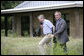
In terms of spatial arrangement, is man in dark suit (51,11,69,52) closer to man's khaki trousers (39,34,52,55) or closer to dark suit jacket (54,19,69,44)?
dark suit jacket (54,19,69,44)

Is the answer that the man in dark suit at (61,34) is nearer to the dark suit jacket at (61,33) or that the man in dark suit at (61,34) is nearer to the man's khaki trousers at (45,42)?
the dark suit jacket at (61,33)

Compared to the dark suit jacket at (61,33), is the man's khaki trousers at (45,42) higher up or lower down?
lower down

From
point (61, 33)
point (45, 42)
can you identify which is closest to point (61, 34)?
point (61, 33)

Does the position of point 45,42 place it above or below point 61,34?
below

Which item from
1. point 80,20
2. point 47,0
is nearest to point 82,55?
point 80,20

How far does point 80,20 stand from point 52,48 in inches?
450

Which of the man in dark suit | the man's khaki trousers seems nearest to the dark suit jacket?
the man in dark suit

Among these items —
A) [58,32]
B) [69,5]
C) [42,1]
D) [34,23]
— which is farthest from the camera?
[42,1]

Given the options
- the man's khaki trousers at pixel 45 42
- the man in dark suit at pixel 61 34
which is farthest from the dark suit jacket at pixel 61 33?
the man's khaki trousers at pixel 45 42

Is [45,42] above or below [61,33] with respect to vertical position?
below

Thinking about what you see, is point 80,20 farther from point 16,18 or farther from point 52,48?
point 52,48

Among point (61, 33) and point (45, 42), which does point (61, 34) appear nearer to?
point (61, 33)

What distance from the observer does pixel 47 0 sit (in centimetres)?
2331

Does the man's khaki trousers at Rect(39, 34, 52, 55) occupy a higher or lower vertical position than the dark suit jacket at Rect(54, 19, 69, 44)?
lower
